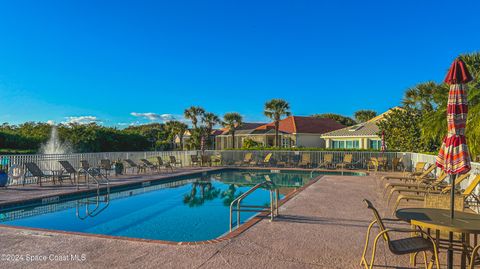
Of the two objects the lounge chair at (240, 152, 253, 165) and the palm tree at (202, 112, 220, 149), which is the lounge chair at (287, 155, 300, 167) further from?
the palm tree at (202, 112, 220, 149)

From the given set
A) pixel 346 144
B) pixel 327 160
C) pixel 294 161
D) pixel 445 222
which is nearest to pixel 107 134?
pixel 294 161

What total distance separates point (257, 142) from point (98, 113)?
19.8m

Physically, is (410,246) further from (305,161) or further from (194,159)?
(194,159)

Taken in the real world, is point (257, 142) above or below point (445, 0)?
below

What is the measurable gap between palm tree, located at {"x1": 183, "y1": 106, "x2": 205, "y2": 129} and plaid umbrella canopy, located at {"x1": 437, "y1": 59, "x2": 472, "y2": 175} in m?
40.6

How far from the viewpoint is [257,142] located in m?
35.7

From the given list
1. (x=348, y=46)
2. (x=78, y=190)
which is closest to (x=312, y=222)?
(x=78, y=190)

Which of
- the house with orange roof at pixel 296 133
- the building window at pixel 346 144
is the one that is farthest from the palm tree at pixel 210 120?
the building window at pixel 346 144

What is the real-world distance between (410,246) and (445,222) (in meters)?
0.48

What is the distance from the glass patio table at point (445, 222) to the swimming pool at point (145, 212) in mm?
4085

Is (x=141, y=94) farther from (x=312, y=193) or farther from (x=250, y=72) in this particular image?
(x=312, y=193)

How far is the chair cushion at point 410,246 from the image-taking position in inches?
135

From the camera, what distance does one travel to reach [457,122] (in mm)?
4230

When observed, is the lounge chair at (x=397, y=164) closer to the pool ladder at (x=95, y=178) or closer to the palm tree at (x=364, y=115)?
the pool ladder at (x=95, y=178)
